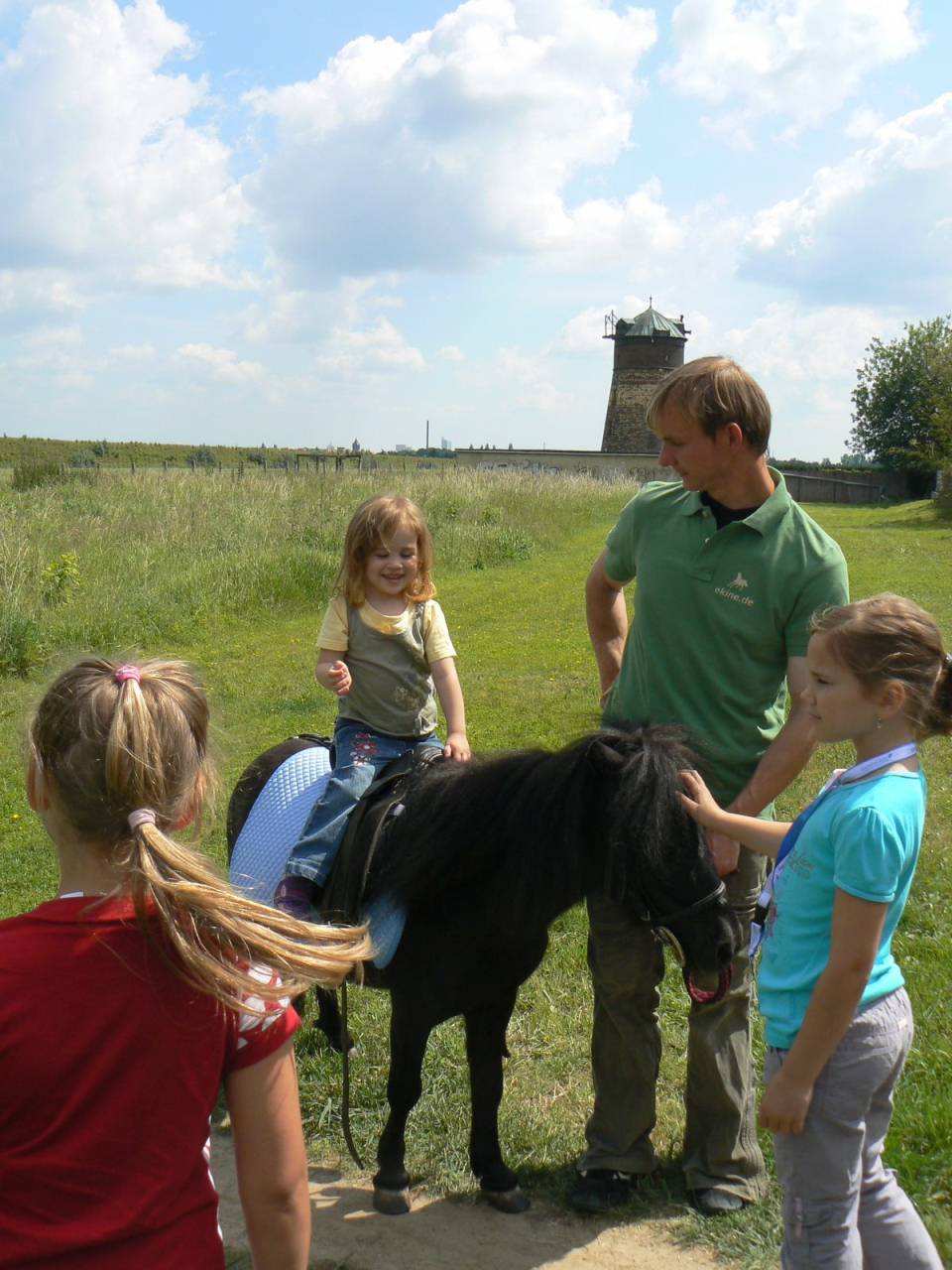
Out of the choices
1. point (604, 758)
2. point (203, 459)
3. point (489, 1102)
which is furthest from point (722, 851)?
point (203, 459)

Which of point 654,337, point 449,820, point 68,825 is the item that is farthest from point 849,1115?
point 654,337

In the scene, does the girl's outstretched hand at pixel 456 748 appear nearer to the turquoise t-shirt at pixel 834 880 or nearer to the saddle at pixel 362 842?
the saddle at pixel 362 842

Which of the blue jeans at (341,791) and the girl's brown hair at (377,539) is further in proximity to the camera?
the girl's brown hair at (377,539)

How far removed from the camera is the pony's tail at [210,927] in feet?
4.96

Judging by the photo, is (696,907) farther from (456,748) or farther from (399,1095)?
(399,1095)

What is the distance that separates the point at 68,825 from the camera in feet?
5.23

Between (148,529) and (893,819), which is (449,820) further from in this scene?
(148,529)

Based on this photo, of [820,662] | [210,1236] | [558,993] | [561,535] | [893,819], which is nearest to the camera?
→ [210,1236]

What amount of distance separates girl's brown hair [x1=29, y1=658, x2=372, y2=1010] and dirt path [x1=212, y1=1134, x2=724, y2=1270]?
74.8 inches

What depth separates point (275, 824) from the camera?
11.8 feet

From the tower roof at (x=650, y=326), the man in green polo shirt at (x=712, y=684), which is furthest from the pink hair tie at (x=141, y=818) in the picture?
the tower roof at (x=650, y=326)

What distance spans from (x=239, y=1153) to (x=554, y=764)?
4.83ft

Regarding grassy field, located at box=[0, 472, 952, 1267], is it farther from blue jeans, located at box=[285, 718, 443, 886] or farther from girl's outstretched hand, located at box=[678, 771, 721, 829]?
girl's outstretched hand, located at box=[678, 771, 721, 829]

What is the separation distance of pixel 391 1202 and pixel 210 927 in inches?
86.0
